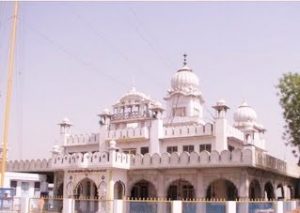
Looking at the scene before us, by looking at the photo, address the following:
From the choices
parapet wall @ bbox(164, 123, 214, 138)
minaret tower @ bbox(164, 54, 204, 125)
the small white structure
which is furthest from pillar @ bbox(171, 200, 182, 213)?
the small white structure

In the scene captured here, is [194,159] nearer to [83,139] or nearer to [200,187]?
[200,187]

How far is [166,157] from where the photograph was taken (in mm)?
27766

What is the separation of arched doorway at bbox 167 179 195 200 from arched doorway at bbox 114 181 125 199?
10.1ft

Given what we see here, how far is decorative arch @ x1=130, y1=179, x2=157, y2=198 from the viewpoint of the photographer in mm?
31400

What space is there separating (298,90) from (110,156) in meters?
11.4

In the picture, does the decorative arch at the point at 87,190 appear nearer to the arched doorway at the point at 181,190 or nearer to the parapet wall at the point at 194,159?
the parapet wall at the point at 194,159

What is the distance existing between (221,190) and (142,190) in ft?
18.3

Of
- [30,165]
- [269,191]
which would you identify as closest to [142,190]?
[30,165]

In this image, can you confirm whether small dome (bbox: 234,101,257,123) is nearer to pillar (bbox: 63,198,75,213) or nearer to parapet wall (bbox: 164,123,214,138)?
parapet wall (bbox: 164,123,214,138)

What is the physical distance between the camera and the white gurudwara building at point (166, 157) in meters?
26.8

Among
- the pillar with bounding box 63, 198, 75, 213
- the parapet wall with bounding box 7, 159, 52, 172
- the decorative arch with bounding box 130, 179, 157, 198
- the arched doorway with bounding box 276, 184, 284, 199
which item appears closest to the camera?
the pillar with bounding box 63, 198, 75, 213

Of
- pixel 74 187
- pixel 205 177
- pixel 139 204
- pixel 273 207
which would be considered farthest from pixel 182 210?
pixel 74 187

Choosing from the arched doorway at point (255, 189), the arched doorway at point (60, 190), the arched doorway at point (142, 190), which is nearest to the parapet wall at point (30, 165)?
the arched doorway at point (60, 190)

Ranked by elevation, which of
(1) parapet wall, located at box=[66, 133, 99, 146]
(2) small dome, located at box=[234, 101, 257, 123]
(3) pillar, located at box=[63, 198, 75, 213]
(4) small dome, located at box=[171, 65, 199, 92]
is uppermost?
(4) small dome, located at box=[171, 65, 199, 92]
